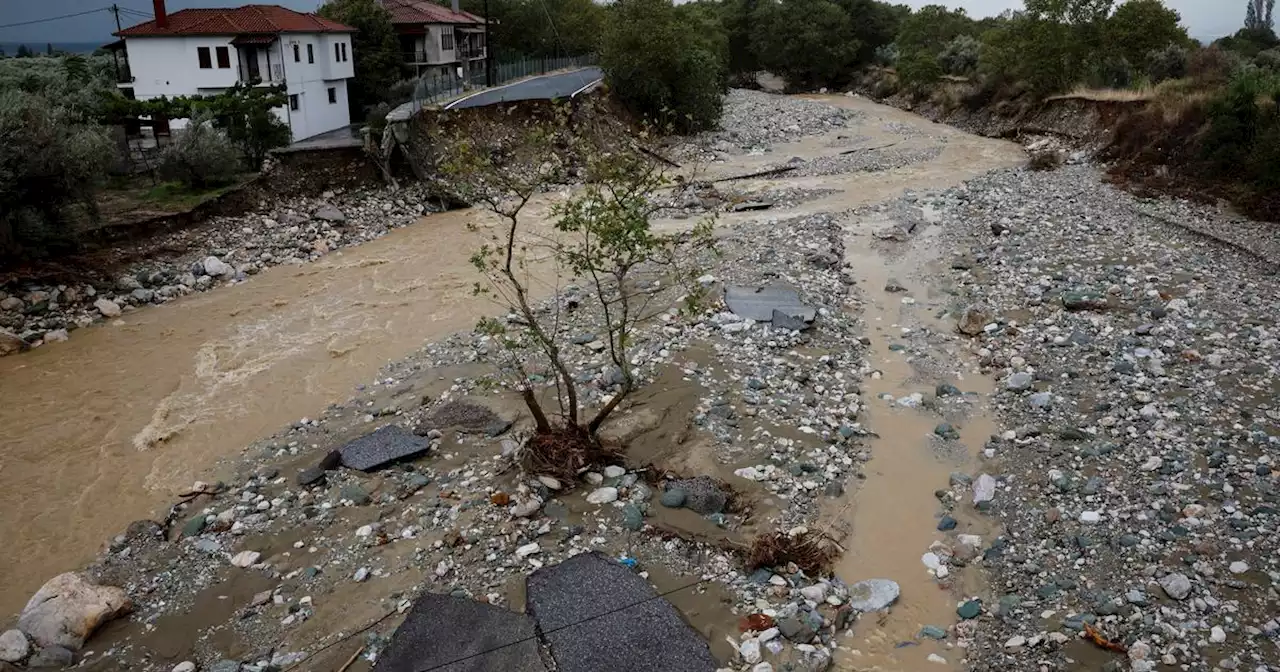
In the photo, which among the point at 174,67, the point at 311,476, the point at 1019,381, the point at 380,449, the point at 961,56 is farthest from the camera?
the point at 961,56

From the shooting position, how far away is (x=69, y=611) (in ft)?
22.0

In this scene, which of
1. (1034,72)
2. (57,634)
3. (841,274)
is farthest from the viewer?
(1034,72)

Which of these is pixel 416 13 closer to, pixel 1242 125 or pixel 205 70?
pixel 205 70

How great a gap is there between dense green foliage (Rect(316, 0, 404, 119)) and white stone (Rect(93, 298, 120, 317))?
19.9m

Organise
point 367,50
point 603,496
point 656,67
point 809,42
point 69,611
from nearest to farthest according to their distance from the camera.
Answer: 1. point 69,611
2. point 603,496
3. point 367,50
4. point 656,67
5. point 809,42

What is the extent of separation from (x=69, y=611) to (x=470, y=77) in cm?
3854

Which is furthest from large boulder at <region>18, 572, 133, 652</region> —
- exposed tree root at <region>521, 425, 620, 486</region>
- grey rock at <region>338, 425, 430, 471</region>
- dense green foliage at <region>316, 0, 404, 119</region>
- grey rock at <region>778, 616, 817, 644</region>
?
dense green foliage at <region>316, 0, 404, 119</region>

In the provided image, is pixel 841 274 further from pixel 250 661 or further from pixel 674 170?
pixel 674 170

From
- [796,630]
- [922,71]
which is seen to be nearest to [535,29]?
[922,71]

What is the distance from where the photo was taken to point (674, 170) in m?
29.2

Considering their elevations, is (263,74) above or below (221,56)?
below

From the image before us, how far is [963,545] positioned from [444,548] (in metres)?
4.76

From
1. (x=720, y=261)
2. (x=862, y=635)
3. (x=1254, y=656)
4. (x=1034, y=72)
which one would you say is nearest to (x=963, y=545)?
(x=862, y=635)

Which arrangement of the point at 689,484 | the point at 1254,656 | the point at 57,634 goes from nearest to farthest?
the point at 1254,656, the point at 57,634, the point at 689,484
